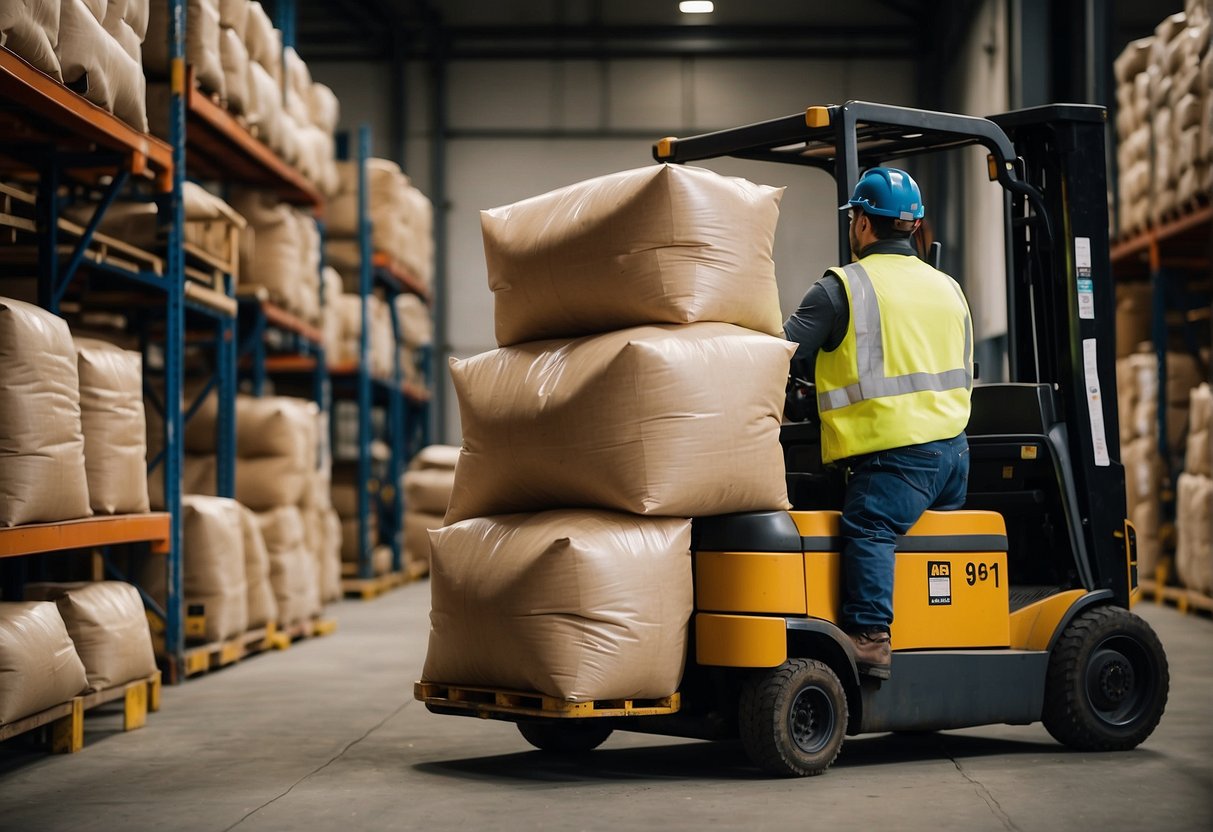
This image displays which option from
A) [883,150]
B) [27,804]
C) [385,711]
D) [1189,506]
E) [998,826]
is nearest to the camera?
[998,826]

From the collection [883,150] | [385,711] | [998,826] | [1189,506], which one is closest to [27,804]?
[385,711]

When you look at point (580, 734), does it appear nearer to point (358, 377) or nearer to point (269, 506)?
point (269, 506)

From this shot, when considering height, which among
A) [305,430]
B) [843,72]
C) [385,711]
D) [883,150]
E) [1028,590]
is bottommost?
[385,711]

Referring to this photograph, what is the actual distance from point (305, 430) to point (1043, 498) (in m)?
5.60

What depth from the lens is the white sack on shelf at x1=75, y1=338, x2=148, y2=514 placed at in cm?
620

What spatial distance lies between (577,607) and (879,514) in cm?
95

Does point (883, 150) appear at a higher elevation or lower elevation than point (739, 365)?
higher

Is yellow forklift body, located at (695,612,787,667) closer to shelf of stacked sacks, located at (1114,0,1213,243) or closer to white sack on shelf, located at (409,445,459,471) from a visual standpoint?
shelf of stacked sacks, located at (1114,0,1213,243)

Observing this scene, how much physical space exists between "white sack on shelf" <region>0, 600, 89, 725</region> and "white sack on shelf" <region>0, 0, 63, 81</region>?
5.96 ft

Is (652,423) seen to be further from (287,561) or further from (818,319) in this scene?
(287,561)

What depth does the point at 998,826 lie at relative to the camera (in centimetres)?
397

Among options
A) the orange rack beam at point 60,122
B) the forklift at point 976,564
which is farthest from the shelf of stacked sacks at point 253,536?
the forklift at point 976,564

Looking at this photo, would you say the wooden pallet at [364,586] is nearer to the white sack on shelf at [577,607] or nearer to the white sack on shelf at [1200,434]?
the white sack on shelf at [1200,434]

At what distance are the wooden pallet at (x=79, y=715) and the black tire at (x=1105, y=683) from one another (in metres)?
3.30
